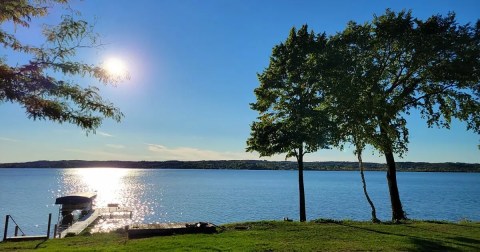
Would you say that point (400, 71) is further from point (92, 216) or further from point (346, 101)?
point (92, 216)

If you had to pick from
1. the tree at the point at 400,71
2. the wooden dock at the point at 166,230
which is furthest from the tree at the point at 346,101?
the wooden dock at the point at 166,230

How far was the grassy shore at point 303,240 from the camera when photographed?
17.7 metres

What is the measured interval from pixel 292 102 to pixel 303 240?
14.7 m

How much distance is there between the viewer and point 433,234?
70.0ft

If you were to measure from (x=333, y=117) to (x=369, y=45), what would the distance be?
6.51 m

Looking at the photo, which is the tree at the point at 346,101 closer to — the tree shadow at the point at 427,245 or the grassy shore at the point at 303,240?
the grassy shore at the point at 303,240

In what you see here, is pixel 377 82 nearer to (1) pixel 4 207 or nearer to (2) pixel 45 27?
(2) pixel 45 27

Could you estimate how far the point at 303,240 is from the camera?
1989 cm

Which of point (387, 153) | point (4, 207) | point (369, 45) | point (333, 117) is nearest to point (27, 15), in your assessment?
point (333, 117)

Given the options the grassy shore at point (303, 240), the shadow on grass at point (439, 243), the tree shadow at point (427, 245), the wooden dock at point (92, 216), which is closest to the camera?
the tree shadow at point (427, 245)

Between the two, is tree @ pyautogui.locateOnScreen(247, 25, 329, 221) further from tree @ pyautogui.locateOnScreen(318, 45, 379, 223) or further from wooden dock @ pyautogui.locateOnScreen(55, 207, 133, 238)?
wooden dock @ pyautogui.locateOnScreen(55, 207, 133, 238)

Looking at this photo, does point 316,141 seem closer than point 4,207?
Yes

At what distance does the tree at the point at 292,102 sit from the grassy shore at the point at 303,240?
8.43 metres

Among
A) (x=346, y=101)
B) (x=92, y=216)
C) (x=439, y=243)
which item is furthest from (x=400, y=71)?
(x=92, y=216)
